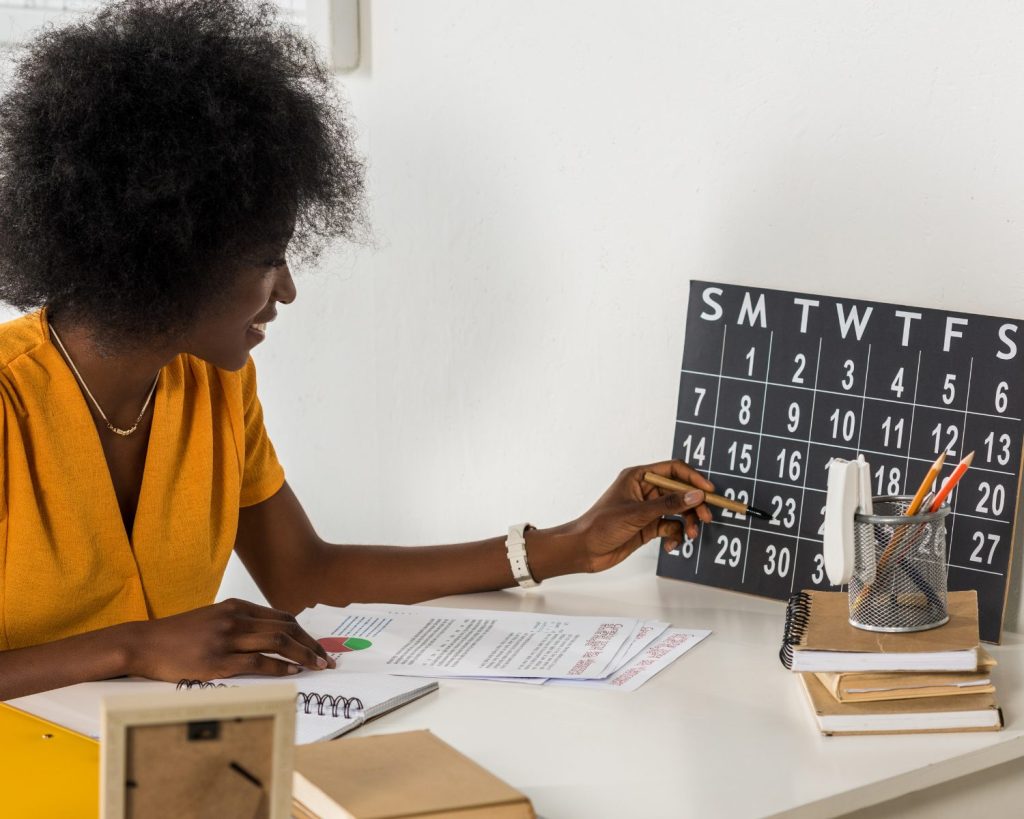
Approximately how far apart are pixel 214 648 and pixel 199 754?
17.4 inches

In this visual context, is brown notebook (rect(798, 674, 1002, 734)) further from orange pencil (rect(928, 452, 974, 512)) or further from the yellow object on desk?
the yellow object on desk

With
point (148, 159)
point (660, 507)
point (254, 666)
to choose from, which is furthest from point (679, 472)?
point (148, 159)

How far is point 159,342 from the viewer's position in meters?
1.30

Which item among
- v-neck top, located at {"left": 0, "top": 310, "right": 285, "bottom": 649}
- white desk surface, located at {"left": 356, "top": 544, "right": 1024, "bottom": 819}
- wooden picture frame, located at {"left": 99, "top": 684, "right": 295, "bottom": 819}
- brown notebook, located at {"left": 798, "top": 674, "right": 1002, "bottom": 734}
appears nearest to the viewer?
wooden picture frame, located at {"left": 99, "top": 684, "right": 295, "bottom": 819}

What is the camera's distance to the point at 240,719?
667 millimetres

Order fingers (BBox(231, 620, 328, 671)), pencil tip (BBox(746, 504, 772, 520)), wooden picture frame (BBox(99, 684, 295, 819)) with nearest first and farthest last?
wooden picture frame (BBox(99, 684, 295, 819)), fingers (BBox(231, 620, 328, 671)), pencil tip (BBox(746, 504, 772, 520))

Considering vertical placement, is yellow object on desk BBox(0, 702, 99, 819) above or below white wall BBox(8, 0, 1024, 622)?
below

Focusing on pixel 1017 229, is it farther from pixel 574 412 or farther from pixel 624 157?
pixel 574 412

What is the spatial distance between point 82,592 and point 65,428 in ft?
0.57

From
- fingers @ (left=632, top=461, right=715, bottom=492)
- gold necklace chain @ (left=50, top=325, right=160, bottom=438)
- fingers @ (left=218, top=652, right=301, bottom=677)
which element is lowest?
fingers @ (left=218, top=652, right=301, bottom=677)

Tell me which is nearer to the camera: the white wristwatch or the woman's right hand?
the woman's right hand

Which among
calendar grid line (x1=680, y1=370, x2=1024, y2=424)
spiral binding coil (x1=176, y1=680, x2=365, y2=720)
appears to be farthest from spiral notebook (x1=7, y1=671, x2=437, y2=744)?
calendar grid line (x1=680, y1=370, x2=1024, y2=424)

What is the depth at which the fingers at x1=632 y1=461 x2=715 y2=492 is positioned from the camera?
4.64 ft

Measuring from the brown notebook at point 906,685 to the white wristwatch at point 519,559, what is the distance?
46cm
